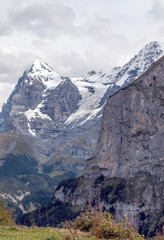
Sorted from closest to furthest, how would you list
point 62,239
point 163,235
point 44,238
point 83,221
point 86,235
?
point 163,235
point 62,239
point 44,238
point 86,235
point 83,221

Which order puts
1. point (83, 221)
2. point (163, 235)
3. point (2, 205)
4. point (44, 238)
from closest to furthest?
1. point (163, 235)
2. point (44, 238)
3. point (83, 221)
4. point (2, 205)

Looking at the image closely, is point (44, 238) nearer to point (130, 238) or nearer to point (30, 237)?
point (30, 237)

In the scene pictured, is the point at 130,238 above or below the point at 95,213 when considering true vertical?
below

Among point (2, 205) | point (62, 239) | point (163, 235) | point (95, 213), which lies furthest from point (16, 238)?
point (2, 205)

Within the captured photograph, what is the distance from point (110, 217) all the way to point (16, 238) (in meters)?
9.18

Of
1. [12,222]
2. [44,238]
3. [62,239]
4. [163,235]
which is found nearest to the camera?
[163,235]

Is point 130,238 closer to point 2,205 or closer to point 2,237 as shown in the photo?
point 2,237

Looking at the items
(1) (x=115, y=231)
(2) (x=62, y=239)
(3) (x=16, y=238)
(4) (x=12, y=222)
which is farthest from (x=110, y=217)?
(4) (x=12, y=222)

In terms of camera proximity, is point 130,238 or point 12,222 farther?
point 12,222

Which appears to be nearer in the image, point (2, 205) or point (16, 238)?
point (16, 238)

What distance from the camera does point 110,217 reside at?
35656mm

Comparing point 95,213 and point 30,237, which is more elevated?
point 95,213

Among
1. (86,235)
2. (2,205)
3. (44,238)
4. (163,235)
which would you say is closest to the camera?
(163,235)

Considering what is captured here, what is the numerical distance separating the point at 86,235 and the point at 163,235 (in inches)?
374
